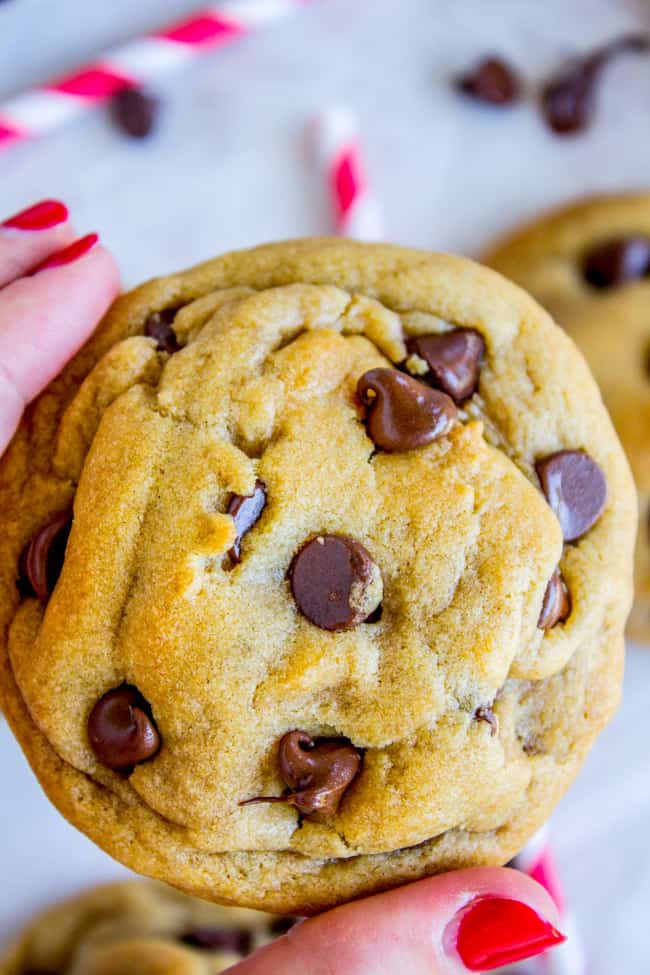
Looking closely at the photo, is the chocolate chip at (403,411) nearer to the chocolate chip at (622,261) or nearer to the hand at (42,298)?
the hand at (42,298)

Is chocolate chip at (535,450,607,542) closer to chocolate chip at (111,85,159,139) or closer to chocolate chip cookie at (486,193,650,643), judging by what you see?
chocolate chip cookie at (486,193,650,643)

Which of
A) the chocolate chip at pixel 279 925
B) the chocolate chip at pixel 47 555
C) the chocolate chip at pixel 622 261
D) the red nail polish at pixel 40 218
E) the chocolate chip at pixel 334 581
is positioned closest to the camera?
the chocolate chip at pixel 334 581

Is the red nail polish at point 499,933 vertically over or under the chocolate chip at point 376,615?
under

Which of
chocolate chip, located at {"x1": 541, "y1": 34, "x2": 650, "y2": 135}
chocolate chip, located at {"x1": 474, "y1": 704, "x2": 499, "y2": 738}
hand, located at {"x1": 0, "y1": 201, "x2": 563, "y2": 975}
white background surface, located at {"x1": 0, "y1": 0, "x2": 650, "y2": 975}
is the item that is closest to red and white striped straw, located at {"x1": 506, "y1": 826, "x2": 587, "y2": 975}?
white background surface, located at {"x1": 0, "y1": 0, "x2": 650, "y2": 975}

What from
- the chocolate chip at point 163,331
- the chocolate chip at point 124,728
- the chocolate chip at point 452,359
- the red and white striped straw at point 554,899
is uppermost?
the chocolate chip at point 163,331

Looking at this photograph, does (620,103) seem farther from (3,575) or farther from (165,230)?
(3,575)

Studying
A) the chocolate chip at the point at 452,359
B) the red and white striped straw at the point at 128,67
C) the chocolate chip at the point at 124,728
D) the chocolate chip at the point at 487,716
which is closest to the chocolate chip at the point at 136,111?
the red and white striped straw at the point at 128,67

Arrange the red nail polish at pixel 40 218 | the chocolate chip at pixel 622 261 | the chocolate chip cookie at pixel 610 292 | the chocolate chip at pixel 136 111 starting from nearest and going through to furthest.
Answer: the red nail polish at pixel 40 218
the chocolate chip cookie at pixel 610 292
the chocolate chip at pixel 622 261
the chocolate chip at pixel 136 111
